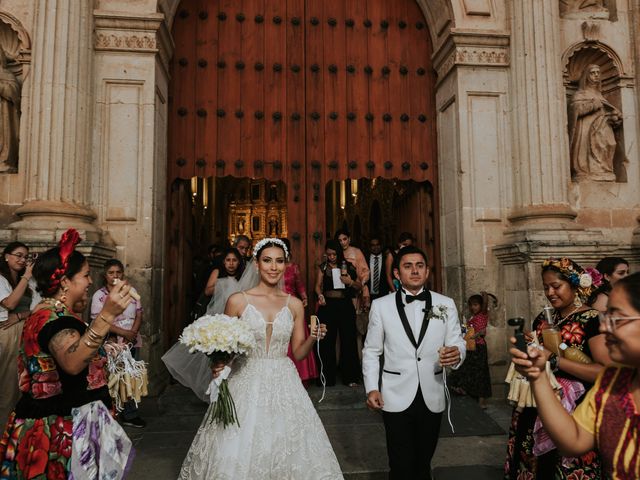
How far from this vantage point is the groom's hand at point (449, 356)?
3.18m

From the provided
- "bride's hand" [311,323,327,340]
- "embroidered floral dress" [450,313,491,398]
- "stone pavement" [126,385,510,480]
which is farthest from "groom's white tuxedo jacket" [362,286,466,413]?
"embroidered floral dress" [450,313,491,398]

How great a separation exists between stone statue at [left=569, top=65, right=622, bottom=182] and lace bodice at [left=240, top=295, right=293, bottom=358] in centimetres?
504

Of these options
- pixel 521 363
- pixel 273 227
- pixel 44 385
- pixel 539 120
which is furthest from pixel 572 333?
pixel 273 227

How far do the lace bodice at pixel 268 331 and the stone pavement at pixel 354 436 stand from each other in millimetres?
1313

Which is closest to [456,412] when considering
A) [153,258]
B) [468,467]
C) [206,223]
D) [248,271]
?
[468,467]

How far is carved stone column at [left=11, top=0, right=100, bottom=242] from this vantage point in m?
5.49

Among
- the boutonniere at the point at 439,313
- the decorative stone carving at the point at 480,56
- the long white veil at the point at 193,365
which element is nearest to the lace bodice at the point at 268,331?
the long white veil at the point at 193,365

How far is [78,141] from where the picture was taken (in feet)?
18.8

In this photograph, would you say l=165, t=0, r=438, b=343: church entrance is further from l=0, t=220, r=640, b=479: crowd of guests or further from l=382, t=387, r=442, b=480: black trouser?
l=382, t=387, r=442, b=480: black trouser

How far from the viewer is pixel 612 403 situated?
180 centimetres

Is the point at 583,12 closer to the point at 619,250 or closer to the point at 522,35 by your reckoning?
the point at 522,35

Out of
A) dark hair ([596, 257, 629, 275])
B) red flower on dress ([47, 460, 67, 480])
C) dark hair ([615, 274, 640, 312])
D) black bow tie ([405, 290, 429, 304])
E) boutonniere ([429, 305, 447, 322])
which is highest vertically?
dark hair ([596, 257, 629, 275])

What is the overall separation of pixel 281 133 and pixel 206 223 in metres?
10.9

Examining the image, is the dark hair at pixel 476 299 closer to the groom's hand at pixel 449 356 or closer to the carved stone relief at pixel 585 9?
the groom's hand at pixel 449 356
